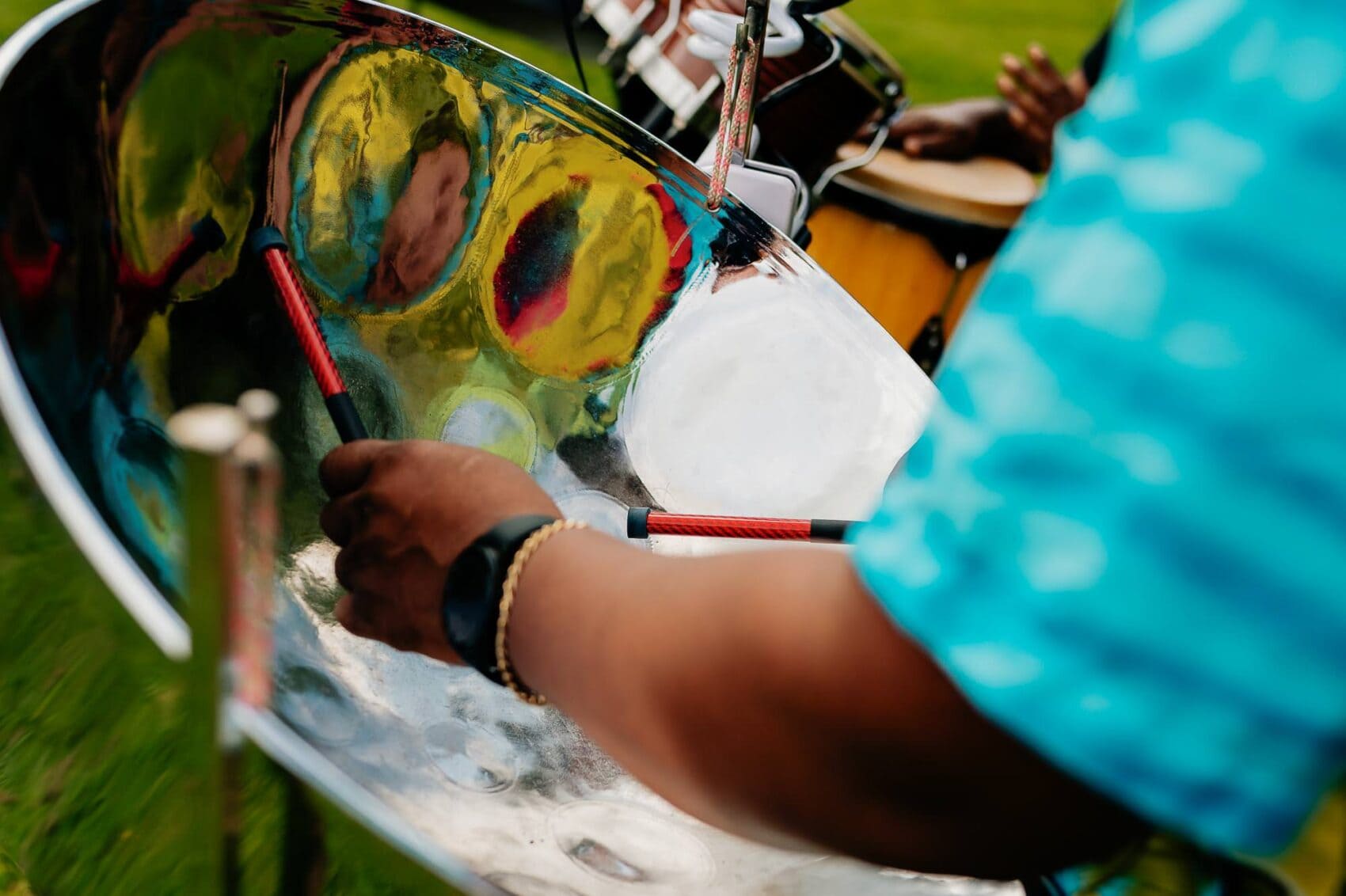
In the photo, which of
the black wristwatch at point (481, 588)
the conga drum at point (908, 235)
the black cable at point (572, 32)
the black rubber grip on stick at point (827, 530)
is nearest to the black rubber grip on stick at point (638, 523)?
the black rubber grip on stick at point (827, 530)

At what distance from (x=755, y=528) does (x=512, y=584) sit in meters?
0.47

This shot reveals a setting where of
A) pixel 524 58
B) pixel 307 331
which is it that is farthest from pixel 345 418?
pixel 524 58

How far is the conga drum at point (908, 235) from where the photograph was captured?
2.14 meters

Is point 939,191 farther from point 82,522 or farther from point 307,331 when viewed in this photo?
point 82,522

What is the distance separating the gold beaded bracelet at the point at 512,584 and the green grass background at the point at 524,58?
0.17m

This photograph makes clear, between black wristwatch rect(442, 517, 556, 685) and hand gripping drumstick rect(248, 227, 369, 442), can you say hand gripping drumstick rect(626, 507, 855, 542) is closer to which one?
hand gripping drumstick rect(248, 227, 369, 442)

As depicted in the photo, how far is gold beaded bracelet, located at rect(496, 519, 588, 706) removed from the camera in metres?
0.63

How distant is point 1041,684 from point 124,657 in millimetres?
440

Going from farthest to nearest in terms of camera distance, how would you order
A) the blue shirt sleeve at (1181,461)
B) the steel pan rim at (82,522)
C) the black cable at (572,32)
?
1. the black cable at (572,32)
2. the steel pan rim at (82,522)
3. the blue shirt sleeve at (1181,461)

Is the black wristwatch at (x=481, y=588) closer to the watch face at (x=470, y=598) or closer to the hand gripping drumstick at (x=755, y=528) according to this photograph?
the watch face at (x=470, y=598)

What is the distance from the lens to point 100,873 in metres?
0.70

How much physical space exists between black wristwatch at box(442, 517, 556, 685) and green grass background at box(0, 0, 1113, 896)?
0.16 meters

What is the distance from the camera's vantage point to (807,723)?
456mm

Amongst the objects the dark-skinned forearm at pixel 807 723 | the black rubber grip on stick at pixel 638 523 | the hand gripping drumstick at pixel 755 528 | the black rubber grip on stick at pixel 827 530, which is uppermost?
the dark-skinned forearm at pixel 807 723
